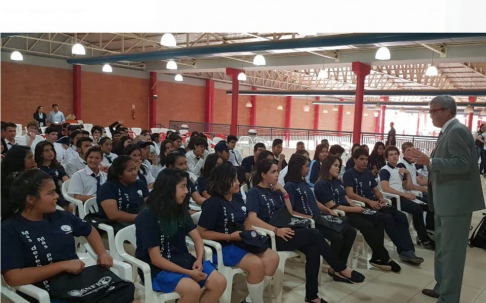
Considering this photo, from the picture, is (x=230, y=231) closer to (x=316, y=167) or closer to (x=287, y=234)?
(x=287, y=234)

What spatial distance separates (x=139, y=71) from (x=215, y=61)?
5080mm

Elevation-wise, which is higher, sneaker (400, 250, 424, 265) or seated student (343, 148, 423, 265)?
seated student (343, 148, 423, 265)

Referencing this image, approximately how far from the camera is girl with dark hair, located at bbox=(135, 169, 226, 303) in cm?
249

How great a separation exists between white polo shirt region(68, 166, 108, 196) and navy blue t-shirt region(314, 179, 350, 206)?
7.85 feet

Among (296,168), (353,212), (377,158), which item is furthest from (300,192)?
(377,158)

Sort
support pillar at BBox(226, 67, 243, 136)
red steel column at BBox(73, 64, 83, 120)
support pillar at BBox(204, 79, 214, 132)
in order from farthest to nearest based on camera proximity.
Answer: support pillar at BBox(204, 79, 214, 132) < red steel column at BBox(73, 64, 83, 120) < support pillar at BBox(226, 67, 243, 136)

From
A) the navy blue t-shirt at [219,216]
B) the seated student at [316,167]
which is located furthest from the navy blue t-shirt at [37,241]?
the seated student at [316,167]

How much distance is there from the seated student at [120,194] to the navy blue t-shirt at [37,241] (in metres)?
0.87

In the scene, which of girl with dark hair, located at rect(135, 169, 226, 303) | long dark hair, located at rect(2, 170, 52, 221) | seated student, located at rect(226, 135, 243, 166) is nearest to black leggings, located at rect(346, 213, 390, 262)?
girl with dark hair, located at rect(135, 169, 226, 303)

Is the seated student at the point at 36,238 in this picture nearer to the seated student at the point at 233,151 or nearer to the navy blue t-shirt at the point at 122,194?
the navy blue t-shirt at the point at 122,194

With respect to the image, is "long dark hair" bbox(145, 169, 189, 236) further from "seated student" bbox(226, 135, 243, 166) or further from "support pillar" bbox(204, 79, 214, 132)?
"support pillar" bbox(204, 79, 214, 132)

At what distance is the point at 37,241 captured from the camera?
2184mm
